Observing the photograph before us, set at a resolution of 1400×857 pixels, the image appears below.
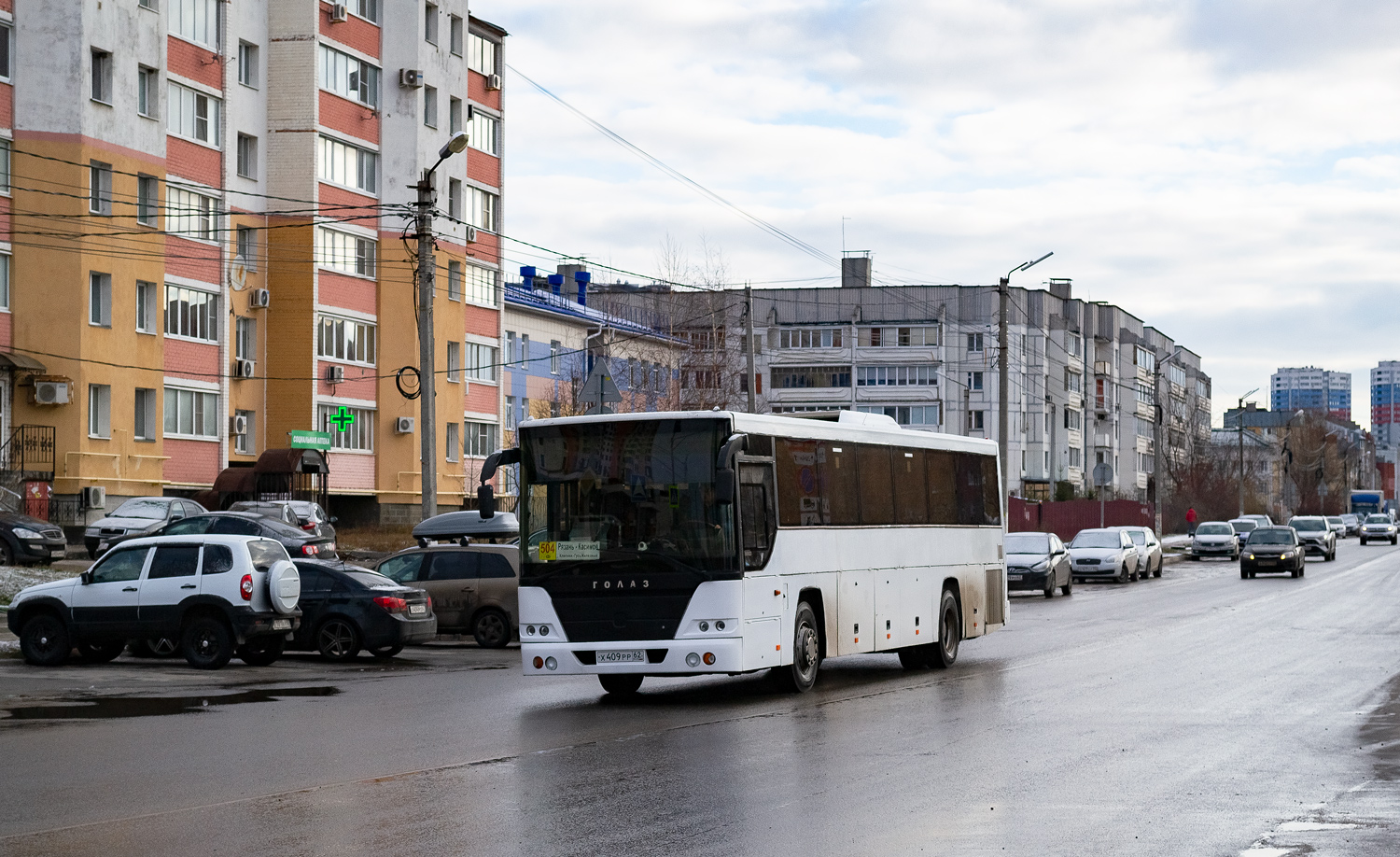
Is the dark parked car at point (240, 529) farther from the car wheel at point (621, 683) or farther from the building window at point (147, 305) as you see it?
the car wheel at point (621, 683)

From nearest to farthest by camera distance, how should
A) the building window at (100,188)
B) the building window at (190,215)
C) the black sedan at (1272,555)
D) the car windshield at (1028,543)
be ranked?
the car windshield at (1028,543), the building window at (100,188), the black sedan at (1272,555), the building window at (190,215)

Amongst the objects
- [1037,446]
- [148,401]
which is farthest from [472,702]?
[1037,446]

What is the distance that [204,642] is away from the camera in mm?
21219

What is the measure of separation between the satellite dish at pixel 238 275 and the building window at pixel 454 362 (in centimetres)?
966

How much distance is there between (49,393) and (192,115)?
37.0 feet

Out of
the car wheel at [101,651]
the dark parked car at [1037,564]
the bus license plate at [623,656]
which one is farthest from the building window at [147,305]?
the bus license plate at [623,656]

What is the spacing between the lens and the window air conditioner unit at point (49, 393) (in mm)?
44656

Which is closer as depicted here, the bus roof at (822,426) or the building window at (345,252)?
the bus roof at (822,426)

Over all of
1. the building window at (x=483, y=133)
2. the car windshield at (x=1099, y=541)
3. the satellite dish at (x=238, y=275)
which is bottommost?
the car windshield at (x=1099, y=541)

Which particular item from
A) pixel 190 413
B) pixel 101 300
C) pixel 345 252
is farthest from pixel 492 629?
pixel 345 252

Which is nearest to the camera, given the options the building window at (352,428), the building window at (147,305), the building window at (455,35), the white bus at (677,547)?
the white bus at (677,547)

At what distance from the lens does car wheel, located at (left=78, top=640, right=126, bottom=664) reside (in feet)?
71.3

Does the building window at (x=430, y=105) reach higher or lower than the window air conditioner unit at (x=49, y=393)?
higher

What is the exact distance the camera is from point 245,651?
22.2 meters
